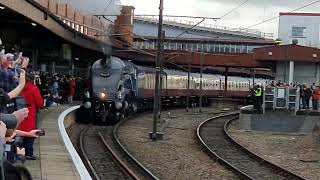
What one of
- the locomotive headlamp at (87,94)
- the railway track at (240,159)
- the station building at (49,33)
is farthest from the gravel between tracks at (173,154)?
the station building at (49,33)

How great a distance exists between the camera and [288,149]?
23.4 metres

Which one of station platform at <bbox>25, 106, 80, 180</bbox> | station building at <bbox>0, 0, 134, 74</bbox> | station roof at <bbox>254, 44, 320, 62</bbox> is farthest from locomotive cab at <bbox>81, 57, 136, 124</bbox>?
station roof at <bbox>254, 44, 320, 62</bbox>

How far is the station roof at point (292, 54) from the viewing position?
4222 centimetres

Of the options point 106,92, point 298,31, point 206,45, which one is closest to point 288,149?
point 106,92

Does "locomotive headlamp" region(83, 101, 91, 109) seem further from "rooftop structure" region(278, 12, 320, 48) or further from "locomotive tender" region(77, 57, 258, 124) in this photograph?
"rooftop structure" region(278, 12, 320, 48)

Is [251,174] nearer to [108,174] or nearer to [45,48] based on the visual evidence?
[108,174]

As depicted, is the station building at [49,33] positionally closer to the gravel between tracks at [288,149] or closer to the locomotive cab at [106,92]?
the locomotive cab at [106,92]

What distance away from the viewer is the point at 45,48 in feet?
127

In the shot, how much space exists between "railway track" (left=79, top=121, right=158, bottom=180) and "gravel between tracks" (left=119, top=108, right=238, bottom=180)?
0.41m

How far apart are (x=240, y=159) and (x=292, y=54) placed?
957 inches

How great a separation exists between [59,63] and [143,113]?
8807 millimetres

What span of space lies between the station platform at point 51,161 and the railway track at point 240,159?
4.58 m

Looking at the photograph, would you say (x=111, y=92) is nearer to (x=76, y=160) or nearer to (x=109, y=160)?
(x=109, y=160)

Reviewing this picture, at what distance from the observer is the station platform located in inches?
425
